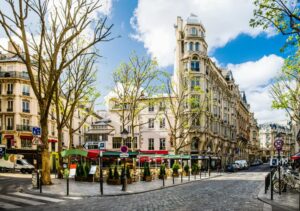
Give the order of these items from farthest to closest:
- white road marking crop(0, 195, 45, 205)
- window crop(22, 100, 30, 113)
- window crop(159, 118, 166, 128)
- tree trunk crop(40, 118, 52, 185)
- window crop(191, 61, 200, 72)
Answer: window crop(159, 118, 166, 128), window crop(191, 61, 200, 72), window crop(22, 100, 30, 113), tree trunk crop(40, 118, 52, 185), white road marking crop(0, 195, 45, 205)

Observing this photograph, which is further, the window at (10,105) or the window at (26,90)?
the window at (26,90)

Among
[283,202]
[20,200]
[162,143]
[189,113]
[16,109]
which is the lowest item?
[283,202]

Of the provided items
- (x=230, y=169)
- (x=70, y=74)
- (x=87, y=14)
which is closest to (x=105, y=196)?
(x=87, y=14)

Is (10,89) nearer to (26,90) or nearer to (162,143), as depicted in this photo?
(26,90)

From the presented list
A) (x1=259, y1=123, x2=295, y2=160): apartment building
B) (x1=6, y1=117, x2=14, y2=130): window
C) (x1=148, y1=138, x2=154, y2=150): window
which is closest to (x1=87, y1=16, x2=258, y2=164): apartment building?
(x1=148, y1=138, x2=154, y2=150): window

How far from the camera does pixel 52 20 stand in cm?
1986

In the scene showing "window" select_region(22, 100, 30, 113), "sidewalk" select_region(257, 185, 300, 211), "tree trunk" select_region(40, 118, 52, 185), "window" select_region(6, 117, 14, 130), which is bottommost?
"sidewalk" select_region(257, 185, 300, 211)

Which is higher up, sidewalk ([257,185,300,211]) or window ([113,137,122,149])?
window ([113,137,122,149])

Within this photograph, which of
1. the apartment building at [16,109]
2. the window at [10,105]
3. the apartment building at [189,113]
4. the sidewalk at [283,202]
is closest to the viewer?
the sidewalk at [283,202]

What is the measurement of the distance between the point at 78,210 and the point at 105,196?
4.46 metres

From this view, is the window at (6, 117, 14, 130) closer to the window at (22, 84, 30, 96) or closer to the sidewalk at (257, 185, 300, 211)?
the window at (22, 84, 30, 96)

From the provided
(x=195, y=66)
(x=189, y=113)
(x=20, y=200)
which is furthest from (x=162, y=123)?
(x=20, y=200)

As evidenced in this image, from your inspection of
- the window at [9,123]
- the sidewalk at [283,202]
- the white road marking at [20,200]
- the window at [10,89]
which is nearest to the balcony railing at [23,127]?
the window at [9,123]

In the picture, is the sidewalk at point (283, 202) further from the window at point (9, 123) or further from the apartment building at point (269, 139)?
the apartment building at point (269, 139)
